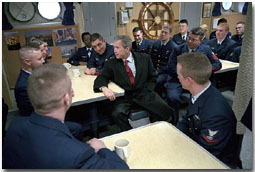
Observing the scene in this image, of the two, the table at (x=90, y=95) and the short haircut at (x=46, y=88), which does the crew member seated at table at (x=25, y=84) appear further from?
the short haircut at (x=46, y=88)

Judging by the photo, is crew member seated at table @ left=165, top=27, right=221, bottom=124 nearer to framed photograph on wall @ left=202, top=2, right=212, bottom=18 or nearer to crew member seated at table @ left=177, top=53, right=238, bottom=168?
crew member seated at table @ left=177, top=53, right=238, bottom=168

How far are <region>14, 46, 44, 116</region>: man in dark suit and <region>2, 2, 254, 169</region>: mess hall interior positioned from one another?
1cm

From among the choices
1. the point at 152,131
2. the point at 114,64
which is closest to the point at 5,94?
the point at 114,64

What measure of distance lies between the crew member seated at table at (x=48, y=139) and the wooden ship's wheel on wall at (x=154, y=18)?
16.1 feet

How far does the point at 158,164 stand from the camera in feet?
3.74

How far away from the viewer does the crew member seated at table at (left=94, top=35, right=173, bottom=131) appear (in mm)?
2473

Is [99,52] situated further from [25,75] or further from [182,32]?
[182,32]

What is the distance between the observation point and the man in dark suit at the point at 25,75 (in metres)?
2.09

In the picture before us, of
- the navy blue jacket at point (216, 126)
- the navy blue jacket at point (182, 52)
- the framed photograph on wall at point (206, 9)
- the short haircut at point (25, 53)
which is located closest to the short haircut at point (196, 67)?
the navy blue jacket at point (216, 126)

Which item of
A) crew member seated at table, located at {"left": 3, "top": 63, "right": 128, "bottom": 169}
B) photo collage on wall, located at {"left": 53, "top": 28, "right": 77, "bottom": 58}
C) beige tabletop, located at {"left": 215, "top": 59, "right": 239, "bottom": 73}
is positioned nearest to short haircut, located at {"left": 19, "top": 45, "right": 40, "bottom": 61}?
crew member seated at table, located at {"left": 3, "top": 63, "right": 128, "bottom": 169}

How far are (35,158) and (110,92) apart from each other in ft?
4.34

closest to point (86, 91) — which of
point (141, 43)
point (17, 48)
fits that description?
point (141, 43)

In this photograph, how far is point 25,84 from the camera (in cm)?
209

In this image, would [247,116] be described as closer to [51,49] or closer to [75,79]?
[75,79]
